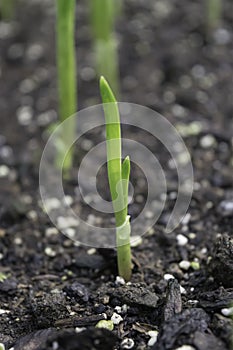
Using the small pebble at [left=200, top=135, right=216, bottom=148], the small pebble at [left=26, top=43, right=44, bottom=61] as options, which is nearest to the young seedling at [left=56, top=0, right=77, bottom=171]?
the small pebble at [left=200, top=135, right=216, bottom=148]

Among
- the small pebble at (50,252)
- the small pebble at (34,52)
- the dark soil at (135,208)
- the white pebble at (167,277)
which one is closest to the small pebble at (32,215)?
the dark soil at (135,208)

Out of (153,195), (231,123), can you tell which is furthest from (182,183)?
(231,123)

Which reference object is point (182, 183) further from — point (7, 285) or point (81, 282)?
point (7, 285)

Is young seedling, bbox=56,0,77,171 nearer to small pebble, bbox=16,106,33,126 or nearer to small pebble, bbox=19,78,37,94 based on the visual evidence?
small pebble, bbox=16,106,33,126

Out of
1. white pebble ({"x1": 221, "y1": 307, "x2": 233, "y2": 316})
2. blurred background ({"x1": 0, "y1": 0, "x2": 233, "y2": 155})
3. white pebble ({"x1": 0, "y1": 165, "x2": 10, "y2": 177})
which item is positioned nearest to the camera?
white pebble ({"x1": 221, "y1": 307, "x2": 233, "y2": 316})

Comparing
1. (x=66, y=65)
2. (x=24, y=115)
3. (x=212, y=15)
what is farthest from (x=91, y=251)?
(x=212, y=15)

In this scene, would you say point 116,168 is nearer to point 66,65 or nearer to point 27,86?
point 66,65
